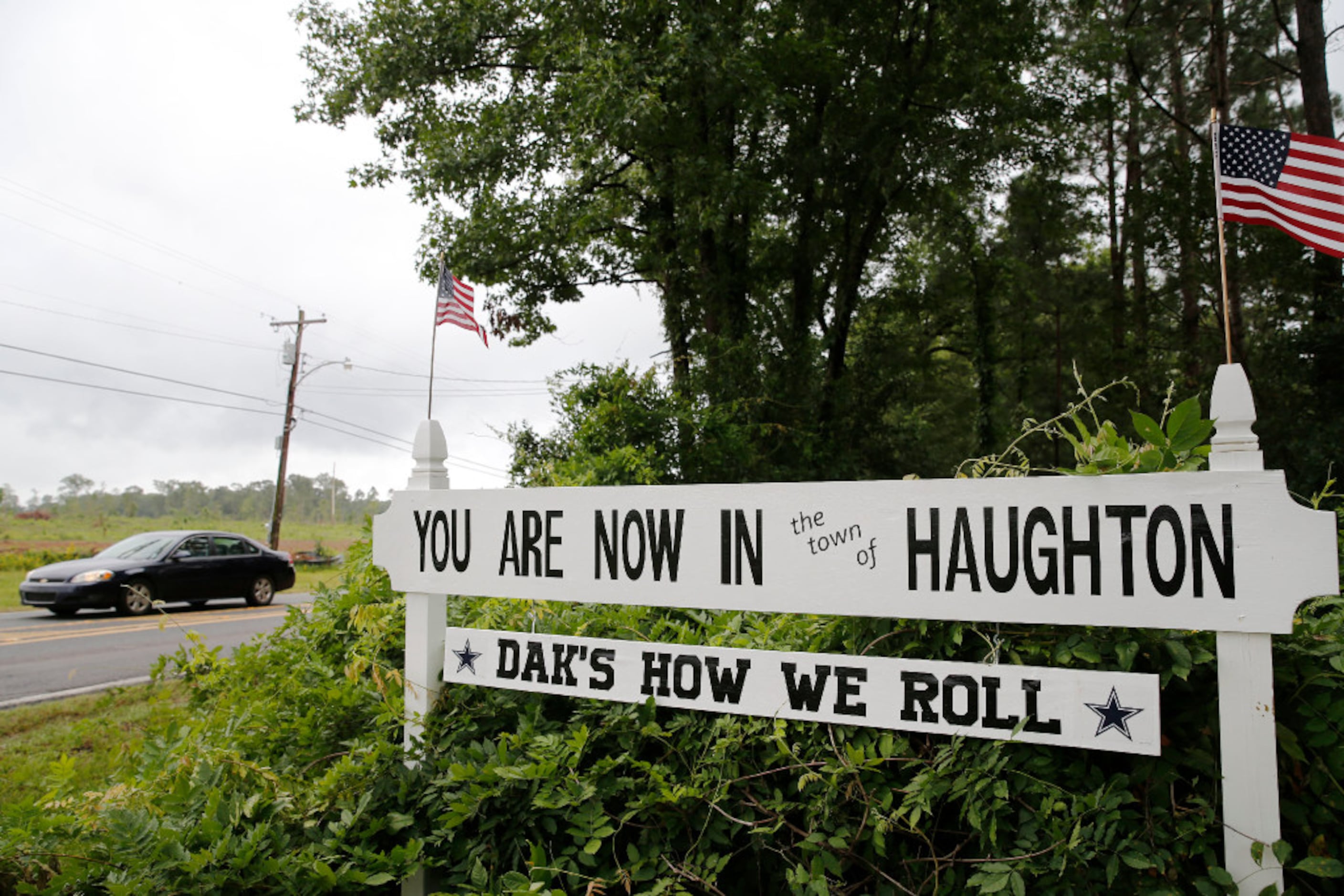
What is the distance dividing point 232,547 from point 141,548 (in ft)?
4.46

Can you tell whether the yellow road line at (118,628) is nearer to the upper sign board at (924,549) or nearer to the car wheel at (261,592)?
the car wheel at (261,592)

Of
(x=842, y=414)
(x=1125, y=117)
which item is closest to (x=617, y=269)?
(x=842, y=414)

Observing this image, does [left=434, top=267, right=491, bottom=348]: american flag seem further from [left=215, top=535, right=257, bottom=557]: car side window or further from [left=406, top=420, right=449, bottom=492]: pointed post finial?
[left=215, top=535, right=257, bottom=557]: car side window

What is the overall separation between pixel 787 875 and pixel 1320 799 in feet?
4.04

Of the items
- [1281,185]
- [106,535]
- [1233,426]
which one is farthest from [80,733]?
[106,535]

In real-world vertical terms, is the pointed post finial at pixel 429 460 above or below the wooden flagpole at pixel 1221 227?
below

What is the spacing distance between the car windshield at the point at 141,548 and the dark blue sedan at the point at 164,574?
0.01 metres

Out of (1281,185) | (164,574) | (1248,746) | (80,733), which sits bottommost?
(80,733)

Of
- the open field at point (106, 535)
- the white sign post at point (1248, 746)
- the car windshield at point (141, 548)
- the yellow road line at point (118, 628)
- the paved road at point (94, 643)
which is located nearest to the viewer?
the white sign post at point (1248, 746)

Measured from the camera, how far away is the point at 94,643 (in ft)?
28.7

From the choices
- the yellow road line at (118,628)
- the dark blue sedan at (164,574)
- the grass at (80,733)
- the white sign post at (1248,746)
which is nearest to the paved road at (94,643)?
the yellow road line at (118,628)

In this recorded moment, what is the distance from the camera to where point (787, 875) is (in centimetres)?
187

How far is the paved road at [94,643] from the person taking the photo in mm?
6574

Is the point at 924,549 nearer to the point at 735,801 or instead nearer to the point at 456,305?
the point at 735,801
